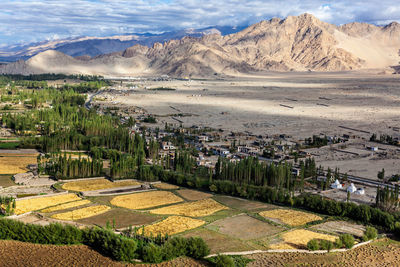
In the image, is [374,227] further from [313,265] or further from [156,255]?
[156,255]

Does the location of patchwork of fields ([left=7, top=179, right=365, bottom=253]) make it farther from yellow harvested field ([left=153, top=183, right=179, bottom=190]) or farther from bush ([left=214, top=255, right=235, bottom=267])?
bush ([left=214, top=255, right=235, bottom=267])

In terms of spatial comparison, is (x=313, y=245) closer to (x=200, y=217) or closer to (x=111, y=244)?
(x=200, y=217)

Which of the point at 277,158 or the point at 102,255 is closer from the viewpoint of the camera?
the point at 102,255

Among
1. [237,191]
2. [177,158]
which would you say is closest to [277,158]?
[177,158]

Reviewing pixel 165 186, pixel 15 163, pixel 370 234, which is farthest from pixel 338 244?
pixel 15 163

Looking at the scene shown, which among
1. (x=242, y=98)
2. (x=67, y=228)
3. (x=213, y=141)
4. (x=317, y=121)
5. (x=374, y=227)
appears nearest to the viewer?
(x=67, y=228)

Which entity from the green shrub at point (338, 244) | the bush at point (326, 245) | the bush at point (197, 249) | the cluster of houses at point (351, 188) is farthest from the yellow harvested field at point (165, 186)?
the green shrub at point (338, 244)
